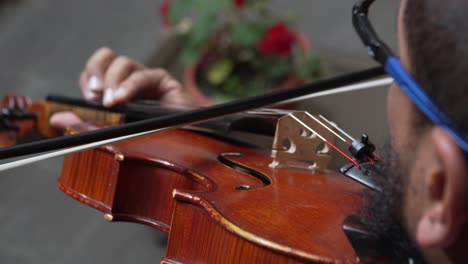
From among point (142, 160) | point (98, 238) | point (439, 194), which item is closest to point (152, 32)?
point (98, 238)

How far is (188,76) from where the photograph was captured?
1318 mm

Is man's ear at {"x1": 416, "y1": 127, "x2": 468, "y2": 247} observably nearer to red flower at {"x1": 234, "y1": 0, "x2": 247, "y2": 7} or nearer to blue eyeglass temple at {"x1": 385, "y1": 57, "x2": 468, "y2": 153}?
blue eyeglass temple at {"x1": 385, "y1": 57, "x2": 468, "y2": 153}

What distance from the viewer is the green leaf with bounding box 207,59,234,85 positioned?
1.29m

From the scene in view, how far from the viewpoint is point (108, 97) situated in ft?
2.53

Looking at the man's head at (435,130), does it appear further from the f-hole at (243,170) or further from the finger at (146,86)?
the finger at (146,86)

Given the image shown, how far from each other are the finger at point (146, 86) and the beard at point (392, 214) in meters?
0.40

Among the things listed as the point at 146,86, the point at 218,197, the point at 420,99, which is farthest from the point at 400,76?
the point at 146,86

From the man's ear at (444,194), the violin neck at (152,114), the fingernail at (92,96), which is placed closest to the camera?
the man's ear at (444,194)

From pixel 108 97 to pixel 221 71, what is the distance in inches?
21.5

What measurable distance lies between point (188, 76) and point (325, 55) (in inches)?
15.9

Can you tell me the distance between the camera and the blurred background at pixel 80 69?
0.89 m

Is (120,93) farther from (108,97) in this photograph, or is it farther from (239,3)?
(239,3)

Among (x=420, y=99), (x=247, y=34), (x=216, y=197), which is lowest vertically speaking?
(x=216, y=197)

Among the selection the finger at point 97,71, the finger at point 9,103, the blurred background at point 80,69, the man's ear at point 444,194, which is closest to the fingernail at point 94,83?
the finger at point 97,71
